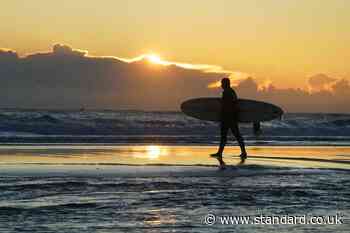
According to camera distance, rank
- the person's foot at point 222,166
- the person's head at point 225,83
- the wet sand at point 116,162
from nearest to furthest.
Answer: the wet sand at point 116,162 → the person's foot at point 222,166 → the person's head at point 225,83

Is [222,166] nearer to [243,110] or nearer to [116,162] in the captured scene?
[116,162]

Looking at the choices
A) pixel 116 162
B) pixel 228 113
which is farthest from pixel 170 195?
pixel 228 113

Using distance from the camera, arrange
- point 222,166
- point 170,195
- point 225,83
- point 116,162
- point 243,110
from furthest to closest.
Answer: point 243,110
point 225,83
point 116,162
point 222,166
point 170,195

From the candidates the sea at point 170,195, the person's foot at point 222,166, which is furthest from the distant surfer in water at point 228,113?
the person's foot at point 222,166

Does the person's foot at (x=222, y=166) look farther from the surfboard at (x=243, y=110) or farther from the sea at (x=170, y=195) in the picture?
the surfboard at (x=243, y=110)

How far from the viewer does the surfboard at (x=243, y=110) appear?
23.3 metres

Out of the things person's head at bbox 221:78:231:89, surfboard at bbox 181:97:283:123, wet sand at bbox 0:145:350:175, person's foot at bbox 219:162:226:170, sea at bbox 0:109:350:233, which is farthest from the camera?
surfboard at bbox 181:97:283:123

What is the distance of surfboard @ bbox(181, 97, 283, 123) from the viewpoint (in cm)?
2330

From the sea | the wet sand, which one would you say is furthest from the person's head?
the sea

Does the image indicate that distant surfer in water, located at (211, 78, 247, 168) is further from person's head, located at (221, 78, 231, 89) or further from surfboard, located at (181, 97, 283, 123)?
surfboard, located at (181, 97, 283, 123)

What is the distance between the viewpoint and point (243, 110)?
2328 centimetres

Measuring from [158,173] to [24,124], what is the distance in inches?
1156

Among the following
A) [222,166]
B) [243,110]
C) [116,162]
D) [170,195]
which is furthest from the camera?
[243,110]

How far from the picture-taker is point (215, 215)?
358 inches
